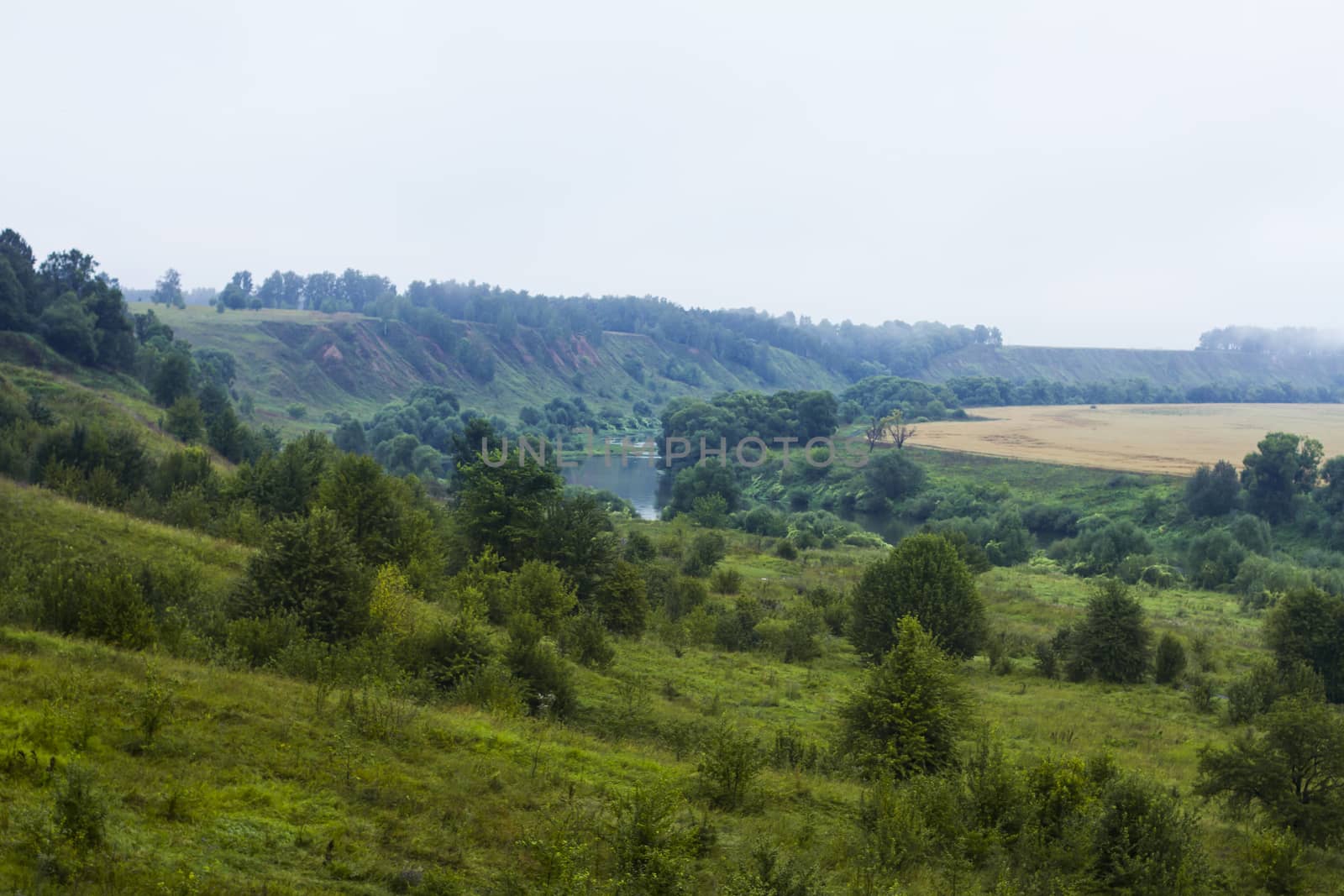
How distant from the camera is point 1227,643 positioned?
36.8 m

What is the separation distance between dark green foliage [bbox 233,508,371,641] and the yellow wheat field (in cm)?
9378

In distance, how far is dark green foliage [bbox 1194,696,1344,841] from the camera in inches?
565

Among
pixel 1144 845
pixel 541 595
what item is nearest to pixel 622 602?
pixel 541 595

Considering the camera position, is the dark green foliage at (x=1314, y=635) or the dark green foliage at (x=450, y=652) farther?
the dark green foliage at (x=1314, y=635)

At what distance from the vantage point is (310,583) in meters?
20.8

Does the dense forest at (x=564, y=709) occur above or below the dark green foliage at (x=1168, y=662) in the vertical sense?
above

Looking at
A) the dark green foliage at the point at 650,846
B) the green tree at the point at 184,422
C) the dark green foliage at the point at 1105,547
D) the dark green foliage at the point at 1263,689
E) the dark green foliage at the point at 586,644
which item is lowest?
the dark green foliage at the point at 1105,547

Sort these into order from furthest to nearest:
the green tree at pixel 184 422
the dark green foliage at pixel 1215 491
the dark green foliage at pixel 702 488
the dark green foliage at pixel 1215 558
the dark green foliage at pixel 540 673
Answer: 1. the dark green foliage at pixel 702 488
2. the dark green foliage at pixel 1215 491
3. the green tree at pixel 184 422
4. the dark green foliage at pixel 1215 558
5. the dark green foliage at pixel 540 673

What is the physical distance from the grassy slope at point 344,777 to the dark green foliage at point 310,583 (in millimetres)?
3049

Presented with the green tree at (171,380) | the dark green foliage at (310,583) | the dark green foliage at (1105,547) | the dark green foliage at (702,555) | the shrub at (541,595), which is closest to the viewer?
the dark green foliage at (310,583)

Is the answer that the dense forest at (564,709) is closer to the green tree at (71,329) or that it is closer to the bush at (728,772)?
the bush at (728,772)

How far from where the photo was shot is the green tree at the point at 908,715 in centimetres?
1719

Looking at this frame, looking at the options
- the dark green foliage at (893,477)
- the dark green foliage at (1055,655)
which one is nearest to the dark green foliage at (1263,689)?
the dark green foliage at (1055,655)

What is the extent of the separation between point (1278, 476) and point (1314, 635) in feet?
192
